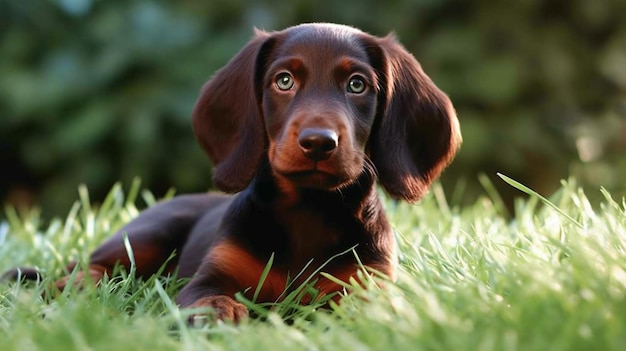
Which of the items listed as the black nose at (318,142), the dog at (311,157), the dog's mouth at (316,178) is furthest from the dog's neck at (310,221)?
the black nose at (318,142)

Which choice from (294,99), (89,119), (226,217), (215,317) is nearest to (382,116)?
(294,99)

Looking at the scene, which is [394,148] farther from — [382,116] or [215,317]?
[215,317]

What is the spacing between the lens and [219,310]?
2789 mm

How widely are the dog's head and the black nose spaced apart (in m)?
0.01

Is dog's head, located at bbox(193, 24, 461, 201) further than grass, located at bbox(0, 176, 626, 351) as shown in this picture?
Yes

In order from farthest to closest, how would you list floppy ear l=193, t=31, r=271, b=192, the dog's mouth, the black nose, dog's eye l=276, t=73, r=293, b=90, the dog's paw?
floppy ear l=193, t=31, r=271, b=192 → dog's eye l=276, t=73, r=293, b=90 → the dog's mouth → the black nose → the dog's paw

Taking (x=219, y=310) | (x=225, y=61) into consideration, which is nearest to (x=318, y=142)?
(x=219, y=310)

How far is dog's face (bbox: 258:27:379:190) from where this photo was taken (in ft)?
9.44

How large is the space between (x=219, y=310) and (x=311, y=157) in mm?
526

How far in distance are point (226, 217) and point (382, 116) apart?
0.65m

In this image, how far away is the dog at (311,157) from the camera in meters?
3.01

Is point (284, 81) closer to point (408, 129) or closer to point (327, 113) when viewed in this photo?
point (327, 113)

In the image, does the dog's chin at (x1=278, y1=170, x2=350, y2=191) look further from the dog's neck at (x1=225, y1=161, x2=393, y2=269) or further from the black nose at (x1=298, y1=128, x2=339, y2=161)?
the dog's neck at (x1=225, y1=161, x2=393, y2=269)

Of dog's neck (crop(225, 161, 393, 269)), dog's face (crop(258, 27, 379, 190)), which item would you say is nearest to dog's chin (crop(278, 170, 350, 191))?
dog's face (crop(258, 27, 379, 190))
